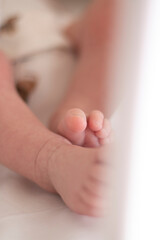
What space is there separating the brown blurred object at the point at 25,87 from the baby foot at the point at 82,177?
0.25 metres

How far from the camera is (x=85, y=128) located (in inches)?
19.3

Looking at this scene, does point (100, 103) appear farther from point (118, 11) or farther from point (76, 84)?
point (118, 11)

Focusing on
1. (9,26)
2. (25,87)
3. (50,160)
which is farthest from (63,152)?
(9,26)

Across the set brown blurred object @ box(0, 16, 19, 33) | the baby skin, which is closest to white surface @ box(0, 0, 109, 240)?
the baby skin

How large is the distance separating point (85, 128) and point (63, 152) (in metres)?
0.04

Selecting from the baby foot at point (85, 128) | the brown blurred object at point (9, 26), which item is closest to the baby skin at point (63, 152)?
the baby foot at point (85, 128)

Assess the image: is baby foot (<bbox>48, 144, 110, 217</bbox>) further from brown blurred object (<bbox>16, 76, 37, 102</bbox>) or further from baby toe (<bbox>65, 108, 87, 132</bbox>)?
brown blurred object (<bbox>16, 76, 37, 102</bbox>)

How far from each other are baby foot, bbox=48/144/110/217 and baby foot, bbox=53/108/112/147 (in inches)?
1.1

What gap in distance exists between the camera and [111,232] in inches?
16.7

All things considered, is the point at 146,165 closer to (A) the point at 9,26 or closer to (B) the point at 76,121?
(B) the point at 76,121

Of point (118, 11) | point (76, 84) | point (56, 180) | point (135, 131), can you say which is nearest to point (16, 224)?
point (56, 180)

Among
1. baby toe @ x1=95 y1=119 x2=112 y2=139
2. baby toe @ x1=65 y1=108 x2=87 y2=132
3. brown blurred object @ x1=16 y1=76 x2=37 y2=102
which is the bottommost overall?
brown blurred object @ x1=16 y1=76 x2=37 y2=102

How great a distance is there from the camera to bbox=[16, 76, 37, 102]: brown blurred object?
0.70 m

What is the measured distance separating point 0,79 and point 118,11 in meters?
0.31
